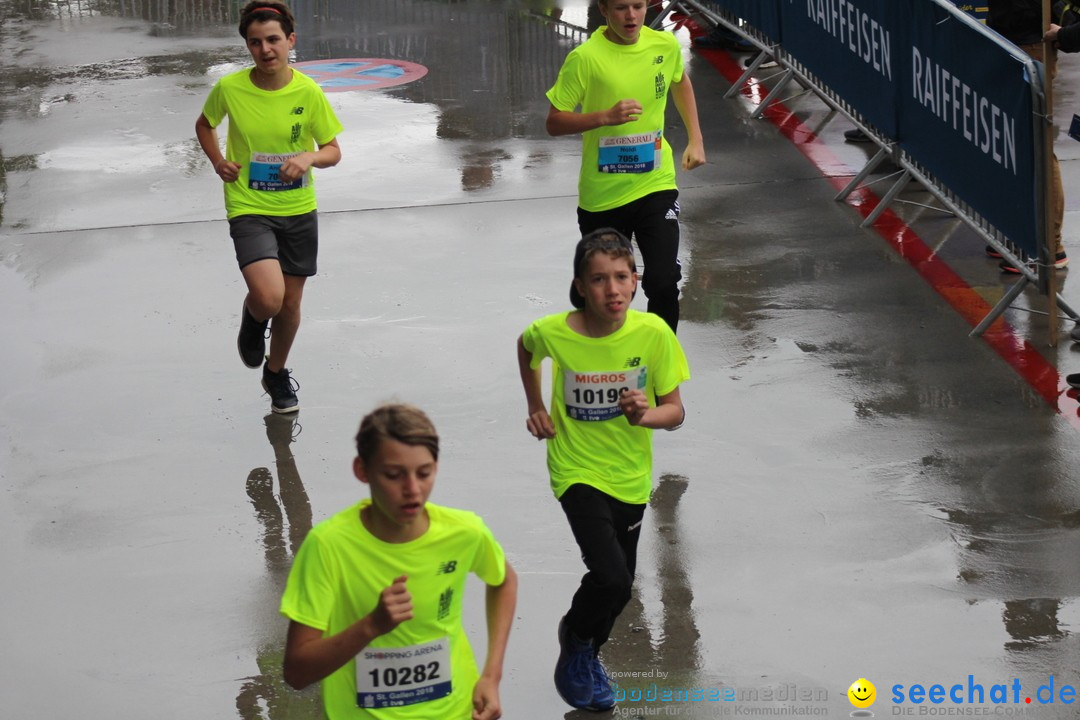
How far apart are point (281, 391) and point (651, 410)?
3.13m

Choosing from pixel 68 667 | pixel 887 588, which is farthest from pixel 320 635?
pixel 887 588

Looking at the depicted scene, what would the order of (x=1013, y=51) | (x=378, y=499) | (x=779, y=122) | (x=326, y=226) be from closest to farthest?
(x=378, y=499) < (x=1013, y=51) < (x=326, y=226) < (x=779, y=122)

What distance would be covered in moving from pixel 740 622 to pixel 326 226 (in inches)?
213

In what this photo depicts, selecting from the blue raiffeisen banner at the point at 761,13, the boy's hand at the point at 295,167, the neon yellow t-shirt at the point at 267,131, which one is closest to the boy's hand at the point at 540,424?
the boy's hand at the point at 295,167

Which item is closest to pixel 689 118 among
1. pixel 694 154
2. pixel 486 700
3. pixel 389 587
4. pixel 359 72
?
pixel 694 154

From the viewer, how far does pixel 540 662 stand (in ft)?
17.7

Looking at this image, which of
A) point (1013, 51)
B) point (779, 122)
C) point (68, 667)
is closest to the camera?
point (68, 667)

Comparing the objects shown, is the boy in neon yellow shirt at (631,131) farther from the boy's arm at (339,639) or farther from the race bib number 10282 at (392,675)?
the boy's arm at (339,639)

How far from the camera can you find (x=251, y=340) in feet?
25.1

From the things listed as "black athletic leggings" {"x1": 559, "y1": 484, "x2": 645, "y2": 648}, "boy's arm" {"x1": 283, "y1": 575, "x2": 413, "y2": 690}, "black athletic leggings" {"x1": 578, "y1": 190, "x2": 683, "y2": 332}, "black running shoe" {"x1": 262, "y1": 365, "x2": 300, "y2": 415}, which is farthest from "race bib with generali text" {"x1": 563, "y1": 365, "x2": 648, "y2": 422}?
"black running shoe" {"x1": 262, "y1": 365, "x2": 300, "y2": 415}

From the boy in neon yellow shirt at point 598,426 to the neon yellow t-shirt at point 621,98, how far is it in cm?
224

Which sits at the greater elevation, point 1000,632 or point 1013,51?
point 1013,51

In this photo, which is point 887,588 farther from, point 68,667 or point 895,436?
point 68,667

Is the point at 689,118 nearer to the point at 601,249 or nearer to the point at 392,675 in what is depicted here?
the point at 601,249
